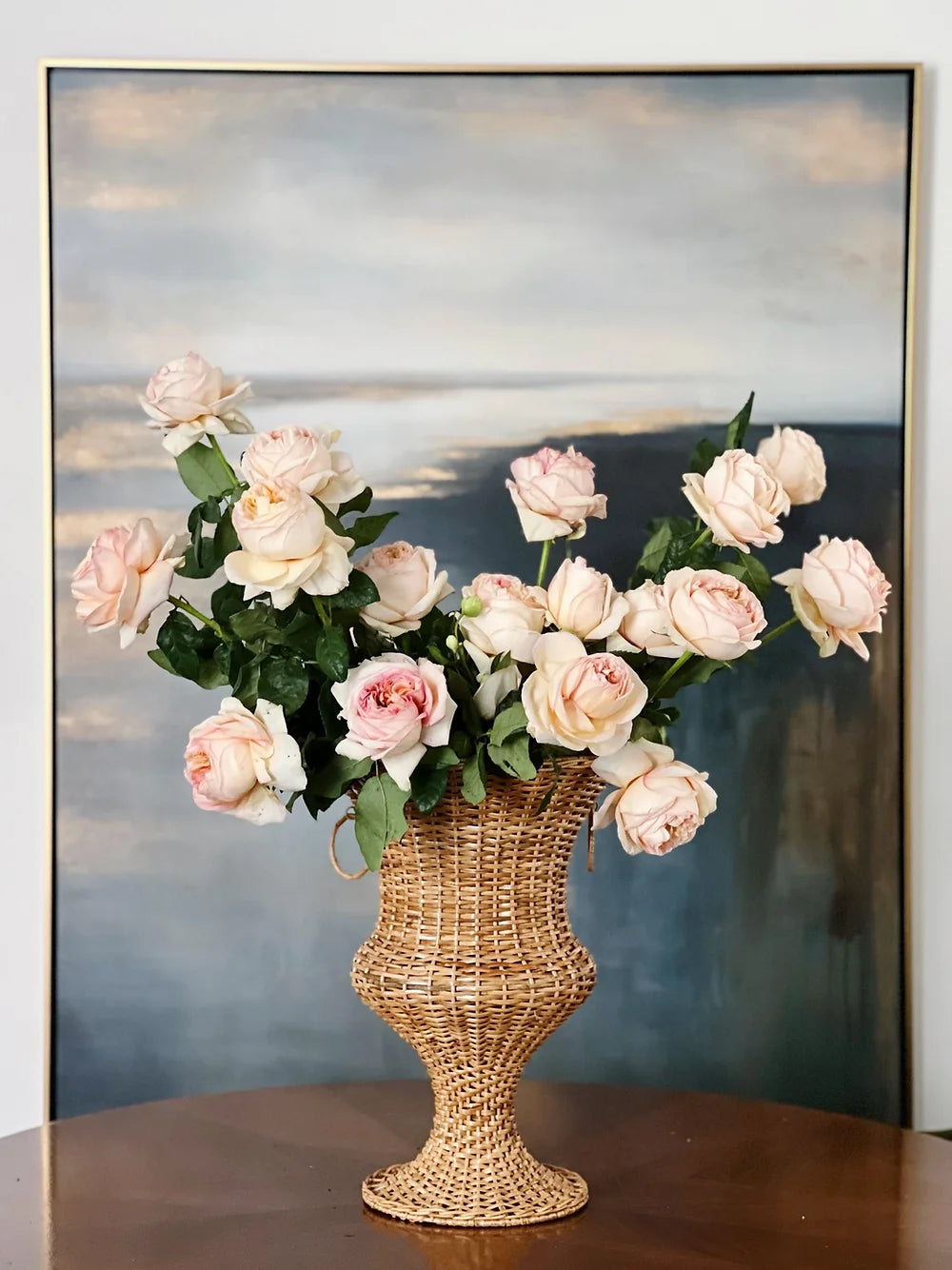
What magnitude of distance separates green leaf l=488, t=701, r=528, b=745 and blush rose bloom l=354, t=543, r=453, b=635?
0.10m

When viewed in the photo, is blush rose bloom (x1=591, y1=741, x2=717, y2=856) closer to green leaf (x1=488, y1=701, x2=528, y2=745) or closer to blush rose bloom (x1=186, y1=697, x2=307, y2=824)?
green leaf (x1=488, y1=701, x2=528, y2=745)

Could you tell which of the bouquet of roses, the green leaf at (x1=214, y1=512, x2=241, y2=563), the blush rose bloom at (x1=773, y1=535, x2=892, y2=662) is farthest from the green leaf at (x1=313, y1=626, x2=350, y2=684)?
the blush rose bloom at (x1=773, y1=535, x2=892, y2=662)

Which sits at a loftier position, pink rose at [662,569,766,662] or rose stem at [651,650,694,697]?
pink rose at [662,569,766,662]

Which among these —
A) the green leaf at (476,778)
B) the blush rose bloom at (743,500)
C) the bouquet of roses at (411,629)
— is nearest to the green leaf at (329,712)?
the bouquet of roses at (411,629)

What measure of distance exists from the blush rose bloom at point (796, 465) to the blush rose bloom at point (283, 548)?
1.20 feet

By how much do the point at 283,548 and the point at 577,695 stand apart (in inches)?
9.3

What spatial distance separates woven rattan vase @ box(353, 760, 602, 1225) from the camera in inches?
42.4

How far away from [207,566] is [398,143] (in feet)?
3.09

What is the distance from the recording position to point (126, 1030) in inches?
68.8

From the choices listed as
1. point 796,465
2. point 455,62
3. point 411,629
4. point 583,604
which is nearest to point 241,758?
point 411,629

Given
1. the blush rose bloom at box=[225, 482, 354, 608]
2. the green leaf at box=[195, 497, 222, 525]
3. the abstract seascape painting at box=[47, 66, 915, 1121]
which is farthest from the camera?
the abstract seascape painting at box=[47, 66, 915, 1121]

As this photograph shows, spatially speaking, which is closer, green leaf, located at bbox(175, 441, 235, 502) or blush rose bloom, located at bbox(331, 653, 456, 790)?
blush rose bloom, located at bbox(331, 653, 456, 790)

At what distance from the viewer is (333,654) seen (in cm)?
99

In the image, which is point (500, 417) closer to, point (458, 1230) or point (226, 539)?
point (226, 539)
